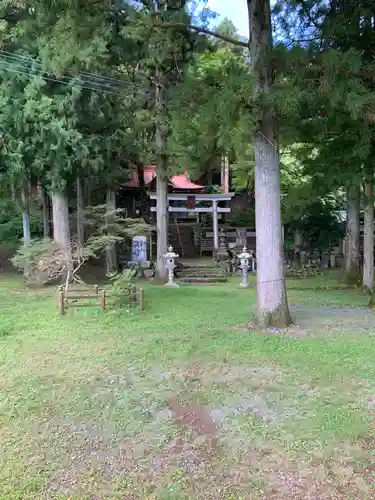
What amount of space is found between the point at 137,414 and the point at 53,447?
76cm

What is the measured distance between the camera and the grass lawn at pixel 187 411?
2.73 meters

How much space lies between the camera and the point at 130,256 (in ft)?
53.6

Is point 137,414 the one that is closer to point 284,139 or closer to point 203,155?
point 203,155

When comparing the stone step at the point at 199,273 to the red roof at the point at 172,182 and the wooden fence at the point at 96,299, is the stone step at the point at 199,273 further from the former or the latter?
the red roof at the point at 172,182

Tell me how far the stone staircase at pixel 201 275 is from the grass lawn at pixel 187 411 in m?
6.86

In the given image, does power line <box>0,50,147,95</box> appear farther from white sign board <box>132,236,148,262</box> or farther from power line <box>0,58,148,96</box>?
white sign board <box>132,236,148,262</box>

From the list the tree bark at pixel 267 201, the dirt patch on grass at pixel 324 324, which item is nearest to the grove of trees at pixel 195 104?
the tree bark at pixel 267 201

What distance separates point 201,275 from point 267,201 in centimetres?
813

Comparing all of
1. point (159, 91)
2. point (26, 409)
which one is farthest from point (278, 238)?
point (159, 91)

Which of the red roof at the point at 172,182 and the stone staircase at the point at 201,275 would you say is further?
the red roof at the point at 172,182

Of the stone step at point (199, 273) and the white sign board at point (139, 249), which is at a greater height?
the white sign board at point (139, 249)

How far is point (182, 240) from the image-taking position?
66.8 ft

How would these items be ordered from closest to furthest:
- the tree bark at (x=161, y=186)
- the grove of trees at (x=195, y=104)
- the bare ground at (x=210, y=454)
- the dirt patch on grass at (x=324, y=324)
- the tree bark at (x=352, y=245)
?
the bare ground at (x=210, y=454) < the grove of trees at (x=195, y=104) < the dirt patch on grass at (x=324, y=324) < the tree bark at (x=352, y=245) < the tree bark at (x=161, y=186)

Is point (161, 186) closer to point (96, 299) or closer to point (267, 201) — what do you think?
point (96, 299)
